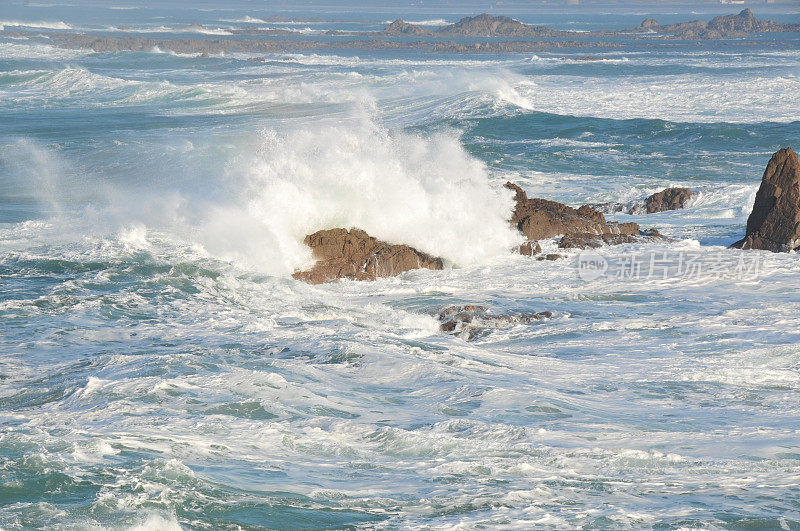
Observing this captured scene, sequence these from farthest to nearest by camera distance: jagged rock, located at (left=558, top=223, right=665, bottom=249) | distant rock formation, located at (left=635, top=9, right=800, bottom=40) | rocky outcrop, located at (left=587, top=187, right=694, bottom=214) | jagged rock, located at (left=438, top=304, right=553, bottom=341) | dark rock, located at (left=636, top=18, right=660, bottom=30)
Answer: dark rock, located at (left=636, top=18, right=660, bottom=30), distant rock formation, located at (left=635, top=9, right=800, bottom=40), rocky outcrop, located at (left=587, top=187, right=694, bottom=214), jagged rock, located at (left=558, top=223, right=665, bottom=249), jagged rock, located at (left=438, top=304, right=553, bottom=341)

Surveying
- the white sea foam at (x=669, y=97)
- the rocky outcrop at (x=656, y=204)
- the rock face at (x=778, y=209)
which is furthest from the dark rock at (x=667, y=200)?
the white sea foam at (x=669, y=97)

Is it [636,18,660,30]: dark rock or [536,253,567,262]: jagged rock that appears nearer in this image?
[536,253,567,262]: jagged rock

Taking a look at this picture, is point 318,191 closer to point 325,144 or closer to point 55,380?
point 325,144

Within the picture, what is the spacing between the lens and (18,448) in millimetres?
5805

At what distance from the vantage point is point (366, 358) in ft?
26.9

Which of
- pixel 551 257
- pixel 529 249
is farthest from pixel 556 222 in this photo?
pixel 551 257

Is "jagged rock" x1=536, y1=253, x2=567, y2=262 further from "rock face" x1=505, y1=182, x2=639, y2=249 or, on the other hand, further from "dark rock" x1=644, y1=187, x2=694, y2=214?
"dark rock" x1=644, y1=187, x2=694, y2=214

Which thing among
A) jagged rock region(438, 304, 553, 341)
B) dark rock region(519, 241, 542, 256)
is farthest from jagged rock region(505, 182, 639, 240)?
jagged rock region(438, 304, 553, 341)

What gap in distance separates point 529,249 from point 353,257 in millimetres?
2743

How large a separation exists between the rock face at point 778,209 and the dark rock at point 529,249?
9.61 ft

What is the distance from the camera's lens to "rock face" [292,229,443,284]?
11516 millimetres

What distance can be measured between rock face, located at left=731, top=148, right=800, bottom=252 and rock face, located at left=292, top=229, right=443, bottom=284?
16.1 feet

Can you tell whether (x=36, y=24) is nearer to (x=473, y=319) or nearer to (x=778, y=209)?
(x=778, y=209)

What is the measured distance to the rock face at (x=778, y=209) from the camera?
1245 centimetres
